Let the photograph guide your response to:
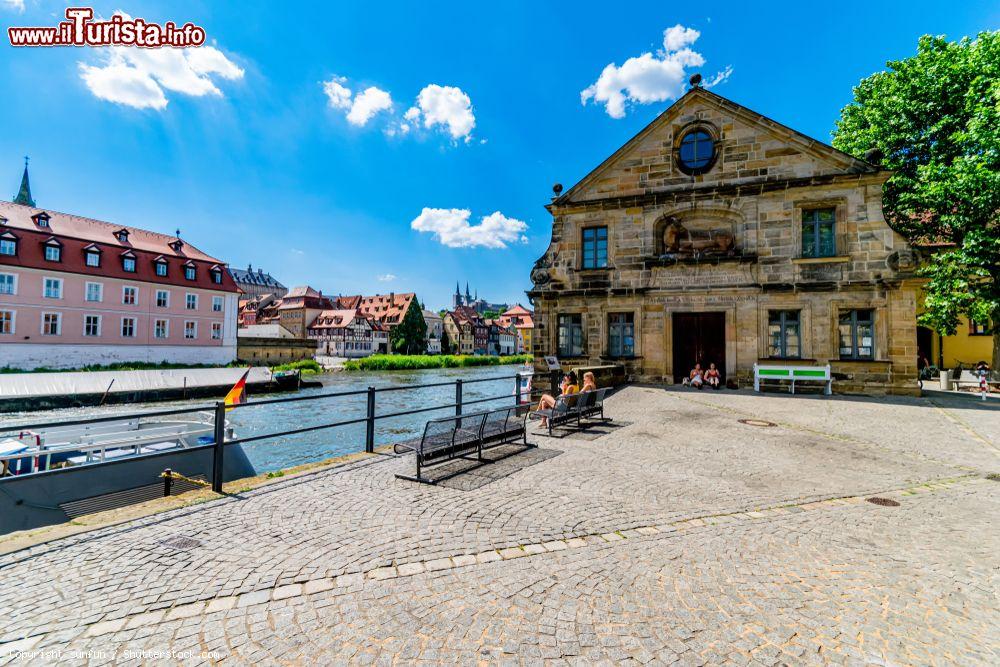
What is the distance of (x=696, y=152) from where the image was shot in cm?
1725

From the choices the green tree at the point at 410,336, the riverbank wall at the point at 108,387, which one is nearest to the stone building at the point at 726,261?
the riverbank wall at the point at 108,387

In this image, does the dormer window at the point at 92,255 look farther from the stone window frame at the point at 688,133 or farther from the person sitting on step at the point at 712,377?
the person sitting on step at the point at 712,377

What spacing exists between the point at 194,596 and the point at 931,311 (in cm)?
2279

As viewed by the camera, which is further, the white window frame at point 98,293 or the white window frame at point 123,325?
the white window frame at point 123,325

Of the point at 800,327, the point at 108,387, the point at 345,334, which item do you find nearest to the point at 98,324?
the point at 108,387

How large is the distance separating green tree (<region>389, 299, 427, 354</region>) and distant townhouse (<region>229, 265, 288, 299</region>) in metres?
79.4

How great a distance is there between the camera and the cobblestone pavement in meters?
2.67

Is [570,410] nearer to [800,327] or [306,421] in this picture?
[800,327]

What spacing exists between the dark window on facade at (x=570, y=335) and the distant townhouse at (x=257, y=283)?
14004cm

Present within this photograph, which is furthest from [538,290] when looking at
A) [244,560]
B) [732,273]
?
[244,560]

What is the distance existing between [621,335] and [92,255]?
4274 cm

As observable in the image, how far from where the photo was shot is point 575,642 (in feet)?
8.85

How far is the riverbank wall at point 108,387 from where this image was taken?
925 inches

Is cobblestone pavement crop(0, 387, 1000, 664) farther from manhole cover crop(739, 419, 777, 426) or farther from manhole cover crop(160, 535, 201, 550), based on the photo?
manhole cover crop(739, 419, 777, 426)
